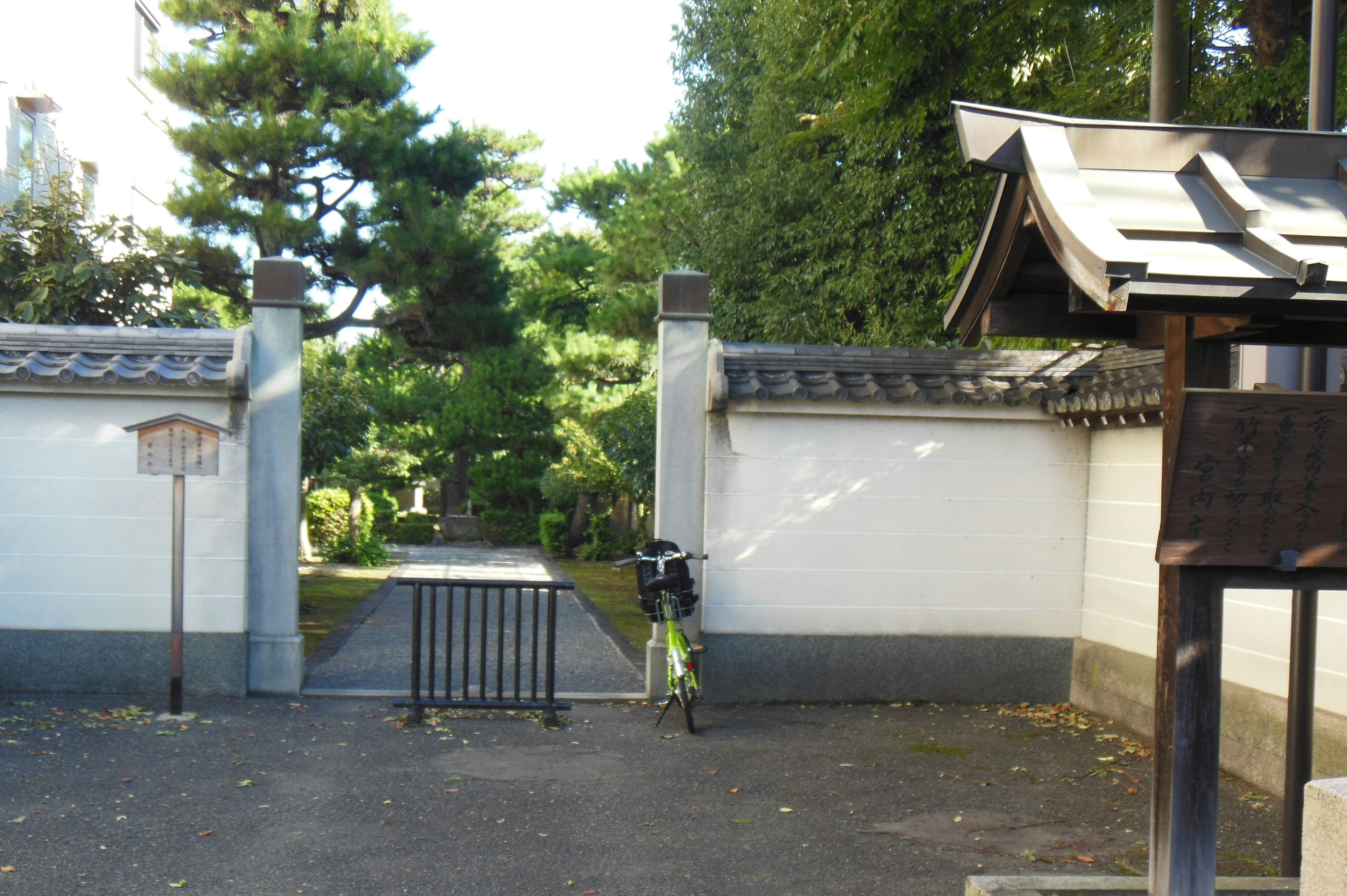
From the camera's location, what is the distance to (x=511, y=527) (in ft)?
92.0

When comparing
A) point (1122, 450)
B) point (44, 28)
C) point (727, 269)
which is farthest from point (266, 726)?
point (44, 28)

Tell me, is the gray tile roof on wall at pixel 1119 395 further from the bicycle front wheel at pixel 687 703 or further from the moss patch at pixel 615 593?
the moss patch at pixel 615 593

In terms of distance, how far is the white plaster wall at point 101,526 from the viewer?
7.64m

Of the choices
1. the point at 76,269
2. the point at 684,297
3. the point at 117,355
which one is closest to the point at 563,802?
the point at 684,297

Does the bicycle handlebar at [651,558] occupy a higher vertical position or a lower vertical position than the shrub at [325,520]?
higher

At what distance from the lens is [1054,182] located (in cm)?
335

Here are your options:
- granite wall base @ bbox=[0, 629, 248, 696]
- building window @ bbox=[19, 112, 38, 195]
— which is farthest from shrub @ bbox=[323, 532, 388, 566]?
granite wall base @ bbox=[0, 629, 248, 696]

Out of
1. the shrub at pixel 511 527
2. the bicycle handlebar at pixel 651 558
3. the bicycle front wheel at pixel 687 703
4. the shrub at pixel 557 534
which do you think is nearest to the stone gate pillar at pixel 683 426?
the bicycle handlebar at pixel 651 558

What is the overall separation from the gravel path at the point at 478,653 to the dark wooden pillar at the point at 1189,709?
4299 millimetres

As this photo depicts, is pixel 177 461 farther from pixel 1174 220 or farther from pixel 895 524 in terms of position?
pixel 1174 220

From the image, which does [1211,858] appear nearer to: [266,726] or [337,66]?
[266,726]

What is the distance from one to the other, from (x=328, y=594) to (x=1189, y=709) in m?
13.4

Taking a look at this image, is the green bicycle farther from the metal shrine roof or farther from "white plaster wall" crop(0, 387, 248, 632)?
the metal shrine roof

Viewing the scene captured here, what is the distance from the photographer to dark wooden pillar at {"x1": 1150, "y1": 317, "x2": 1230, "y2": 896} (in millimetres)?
3609
